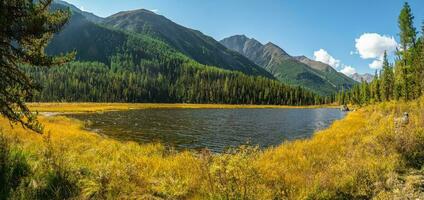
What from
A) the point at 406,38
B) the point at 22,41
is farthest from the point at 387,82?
the point at 22,41

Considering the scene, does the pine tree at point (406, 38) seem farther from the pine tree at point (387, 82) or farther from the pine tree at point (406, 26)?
the pine tree at point (387, 82)

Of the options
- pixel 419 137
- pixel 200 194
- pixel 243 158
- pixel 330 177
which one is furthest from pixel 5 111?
pixel 419 137

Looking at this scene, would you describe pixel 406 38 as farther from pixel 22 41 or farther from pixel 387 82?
pixel 22 41

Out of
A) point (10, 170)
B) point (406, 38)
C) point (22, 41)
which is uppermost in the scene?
point (406, 38)

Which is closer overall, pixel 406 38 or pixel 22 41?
pixel 22 41

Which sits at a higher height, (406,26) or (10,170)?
(406,26)

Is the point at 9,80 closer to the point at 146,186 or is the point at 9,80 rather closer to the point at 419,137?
the point at 146,186

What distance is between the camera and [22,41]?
11.4 meters

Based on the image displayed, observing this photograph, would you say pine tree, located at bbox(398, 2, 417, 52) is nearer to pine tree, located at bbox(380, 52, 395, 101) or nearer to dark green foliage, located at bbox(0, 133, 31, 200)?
pine tree, located at bbox(380, 52, 395, 101)

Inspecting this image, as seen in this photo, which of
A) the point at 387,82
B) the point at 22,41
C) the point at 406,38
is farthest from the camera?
the point at 387,82

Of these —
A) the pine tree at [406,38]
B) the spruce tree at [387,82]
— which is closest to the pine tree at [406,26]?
the pine tree at [406,38]

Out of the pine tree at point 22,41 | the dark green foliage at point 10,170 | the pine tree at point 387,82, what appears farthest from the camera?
the pine tree at point 387,82

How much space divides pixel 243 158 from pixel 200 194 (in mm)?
1798

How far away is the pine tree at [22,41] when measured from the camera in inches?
406
